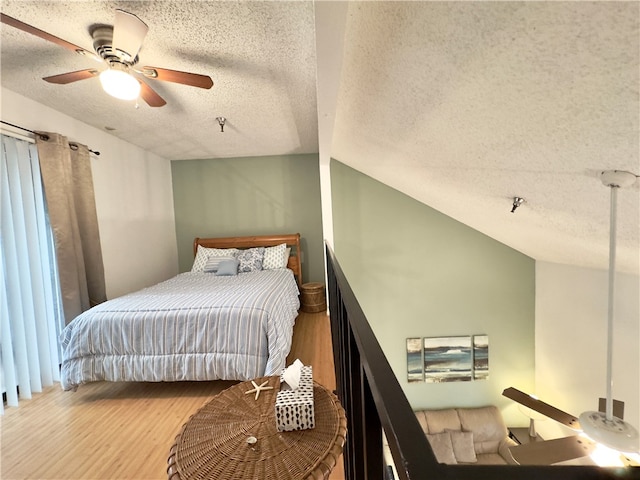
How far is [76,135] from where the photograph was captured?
8.57 feet

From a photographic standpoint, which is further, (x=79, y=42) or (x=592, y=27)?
(x=79, y=42)

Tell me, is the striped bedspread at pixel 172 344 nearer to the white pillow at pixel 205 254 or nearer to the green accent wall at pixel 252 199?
the white pillow at pixel 205 254

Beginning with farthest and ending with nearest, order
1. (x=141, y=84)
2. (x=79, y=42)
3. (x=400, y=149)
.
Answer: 1. (x=400, y=149)
2. (x=141, y=84)
3. (x=79, y=42)

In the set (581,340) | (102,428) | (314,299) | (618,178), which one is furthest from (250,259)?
(581,340)

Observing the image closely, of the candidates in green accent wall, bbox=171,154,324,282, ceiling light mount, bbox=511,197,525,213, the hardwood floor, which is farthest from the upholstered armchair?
ceiling light mount, bbox=511,197,525,213

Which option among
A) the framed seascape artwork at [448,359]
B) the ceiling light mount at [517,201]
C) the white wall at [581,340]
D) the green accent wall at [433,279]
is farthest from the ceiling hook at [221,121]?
the white wall at [581,340]

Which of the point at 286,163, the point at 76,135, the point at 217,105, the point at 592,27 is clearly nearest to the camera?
the point at 592,27

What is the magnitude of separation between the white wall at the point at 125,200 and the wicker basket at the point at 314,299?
1.98 meters

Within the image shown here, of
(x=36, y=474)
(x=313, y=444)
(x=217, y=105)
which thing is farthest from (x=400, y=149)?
(x=36, y=474)

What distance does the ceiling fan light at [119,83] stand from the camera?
1.55 meters

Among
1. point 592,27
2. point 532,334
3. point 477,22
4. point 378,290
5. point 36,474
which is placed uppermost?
point 477,22

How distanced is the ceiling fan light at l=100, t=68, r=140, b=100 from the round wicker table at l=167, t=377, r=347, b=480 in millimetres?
1715

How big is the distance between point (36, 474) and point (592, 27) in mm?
2844

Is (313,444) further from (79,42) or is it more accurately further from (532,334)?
(532,334)
